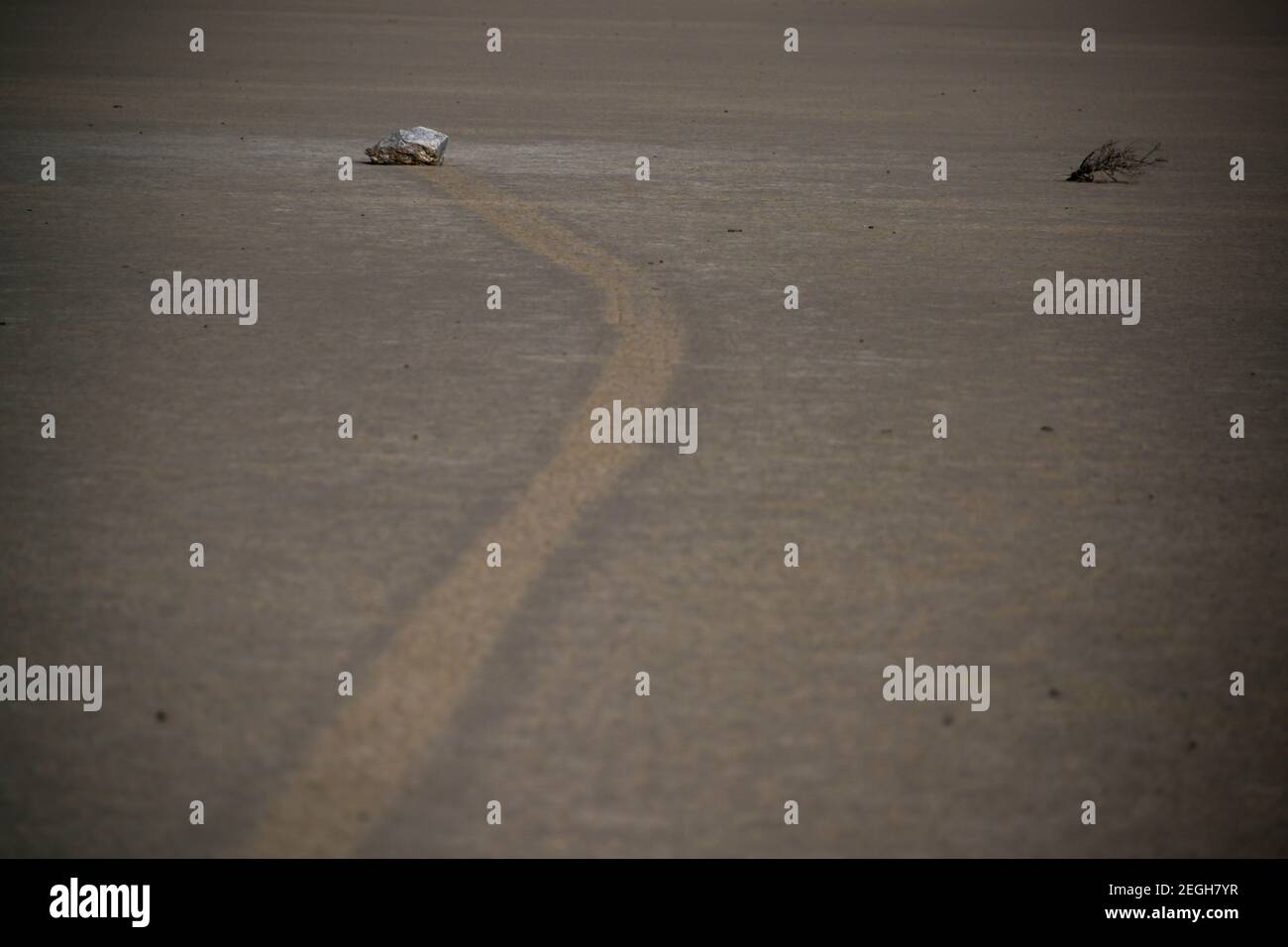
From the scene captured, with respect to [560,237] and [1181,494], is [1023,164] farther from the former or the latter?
[1181,494]

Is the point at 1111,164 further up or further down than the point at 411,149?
further down

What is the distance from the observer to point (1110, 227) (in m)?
13.0

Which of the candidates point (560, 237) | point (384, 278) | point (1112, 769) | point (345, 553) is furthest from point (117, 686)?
point (560, 237)

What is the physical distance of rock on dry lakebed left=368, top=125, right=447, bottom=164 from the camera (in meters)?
15.8

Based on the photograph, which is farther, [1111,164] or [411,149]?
[1111,164]

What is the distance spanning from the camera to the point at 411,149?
15750mm
